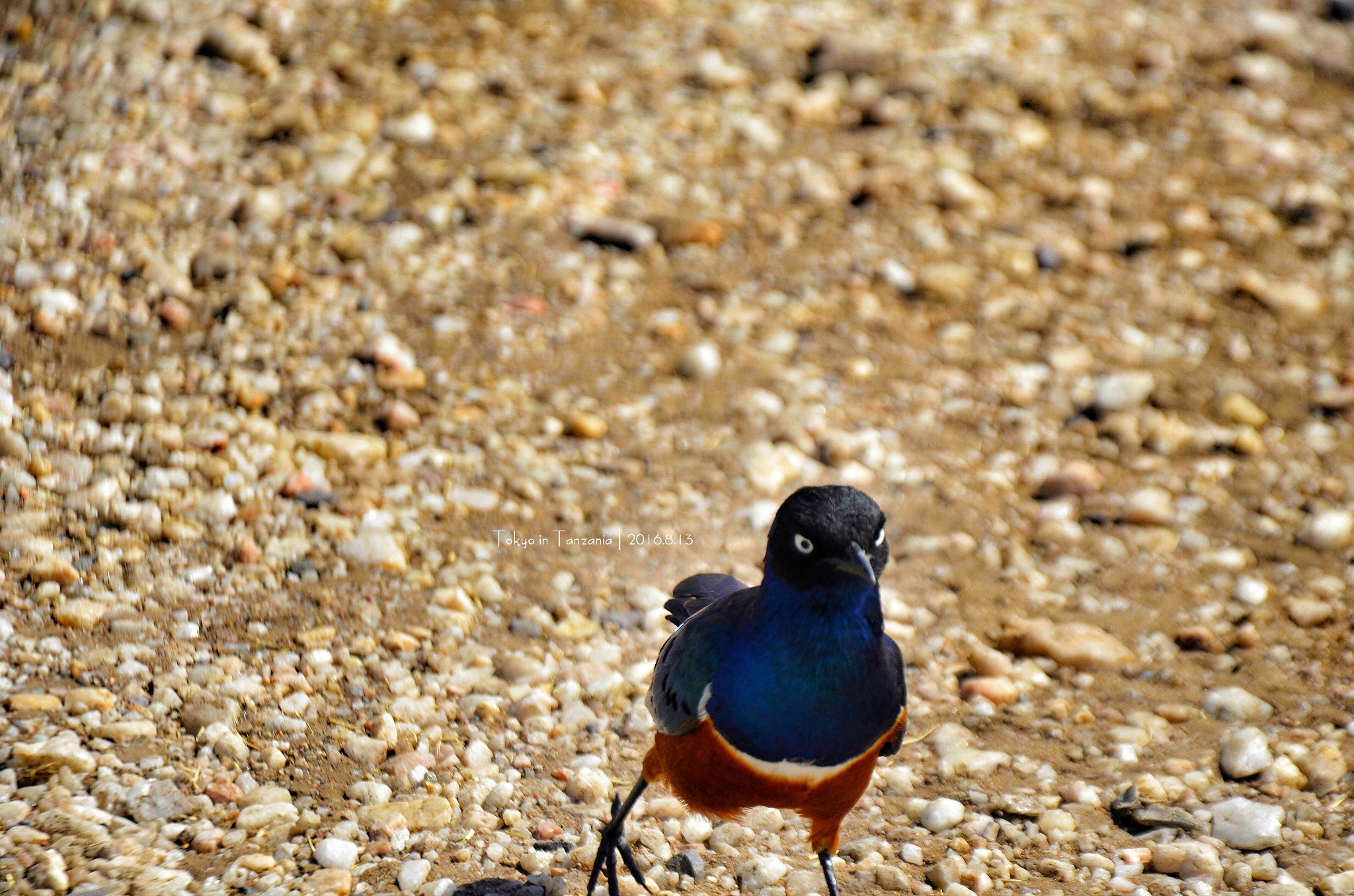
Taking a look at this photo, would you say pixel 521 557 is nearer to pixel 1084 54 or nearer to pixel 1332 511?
pixel 1332 511

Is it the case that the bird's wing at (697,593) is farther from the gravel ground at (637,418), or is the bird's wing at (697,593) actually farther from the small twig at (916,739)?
the small twig at (916,739)

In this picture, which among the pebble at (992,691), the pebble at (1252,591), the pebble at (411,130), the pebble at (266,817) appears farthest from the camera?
the pebble at (411,130)

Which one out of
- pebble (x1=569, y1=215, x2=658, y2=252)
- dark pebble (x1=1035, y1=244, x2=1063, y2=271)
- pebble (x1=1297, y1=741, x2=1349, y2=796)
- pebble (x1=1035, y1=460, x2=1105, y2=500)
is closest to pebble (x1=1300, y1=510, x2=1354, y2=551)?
pebble (x1=1035, y1=460, x2=1105, y2=500)

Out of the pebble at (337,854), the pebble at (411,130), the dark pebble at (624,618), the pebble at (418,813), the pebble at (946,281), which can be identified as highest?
the pebble at (411,130)

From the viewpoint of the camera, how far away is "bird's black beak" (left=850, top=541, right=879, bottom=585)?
319 centimetres

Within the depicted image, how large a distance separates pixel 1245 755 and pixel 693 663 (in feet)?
6.58

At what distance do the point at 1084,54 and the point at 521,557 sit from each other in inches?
202

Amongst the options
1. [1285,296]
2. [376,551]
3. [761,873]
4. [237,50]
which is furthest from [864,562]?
[237,50]

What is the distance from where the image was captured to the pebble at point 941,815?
4.08m

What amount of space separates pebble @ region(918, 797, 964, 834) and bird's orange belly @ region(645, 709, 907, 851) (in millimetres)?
504

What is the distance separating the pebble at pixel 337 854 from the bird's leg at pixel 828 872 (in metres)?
1.17

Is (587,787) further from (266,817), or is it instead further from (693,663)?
(266,817)

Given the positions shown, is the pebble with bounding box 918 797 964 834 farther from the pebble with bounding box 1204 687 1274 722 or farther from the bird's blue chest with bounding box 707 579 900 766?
the pebble with bounding box 1204 687 1274 722

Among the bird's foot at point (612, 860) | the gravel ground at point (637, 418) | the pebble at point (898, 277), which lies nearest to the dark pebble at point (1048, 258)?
the gravel ground at point (637, 418)
